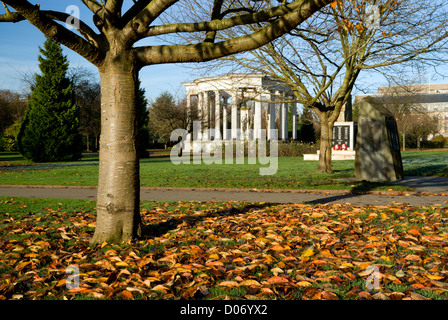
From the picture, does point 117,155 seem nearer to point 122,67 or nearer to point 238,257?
point 122,67

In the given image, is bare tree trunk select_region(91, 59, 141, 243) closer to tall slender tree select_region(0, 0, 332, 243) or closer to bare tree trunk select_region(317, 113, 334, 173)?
tall slender tree select_region(0, 0, 332, 243)

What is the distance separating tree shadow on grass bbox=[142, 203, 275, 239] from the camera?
5.81 metres

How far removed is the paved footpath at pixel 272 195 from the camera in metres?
9.53

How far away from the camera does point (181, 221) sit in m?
6.56

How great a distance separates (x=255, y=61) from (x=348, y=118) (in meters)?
19.1

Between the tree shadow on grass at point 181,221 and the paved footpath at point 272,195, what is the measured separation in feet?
6.32

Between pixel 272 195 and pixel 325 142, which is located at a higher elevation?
pixel 325 142

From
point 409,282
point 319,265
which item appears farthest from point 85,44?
point 409,282

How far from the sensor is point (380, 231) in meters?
A: 5.65

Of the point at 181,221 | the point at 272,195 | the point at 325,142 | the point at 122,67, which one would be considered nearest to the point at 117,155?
the point at 122,67

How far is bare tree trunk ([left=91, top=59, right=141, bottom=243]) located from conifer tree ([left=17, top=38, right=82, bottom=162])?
28330mm

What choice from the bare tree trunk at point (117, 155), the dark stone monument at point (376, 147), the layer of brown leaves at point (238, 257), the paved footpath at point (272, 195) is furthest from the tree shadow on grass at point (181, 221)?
the dark stone monument at point (376, 147)

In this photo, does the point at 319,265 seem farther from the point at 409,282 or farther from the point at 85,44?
the point at 85,44

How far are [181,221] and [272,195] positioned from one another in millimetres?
4636
